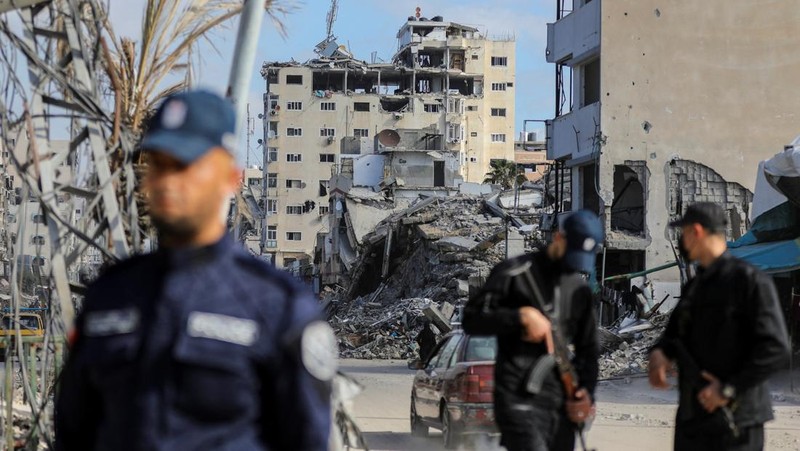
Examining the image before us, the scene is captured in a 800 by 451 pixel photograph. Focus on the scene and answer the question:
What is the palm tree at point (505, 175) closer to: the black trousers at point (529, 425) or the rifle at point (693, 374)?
the black trousers at point (529, 425)

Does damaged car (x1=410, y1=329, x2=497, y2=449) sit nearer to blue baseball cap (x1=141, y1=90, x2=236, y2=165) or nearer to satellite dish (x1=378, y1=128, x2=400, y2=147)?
blue baseball cap (x1=141, y1=90, x2=236, y2=165)

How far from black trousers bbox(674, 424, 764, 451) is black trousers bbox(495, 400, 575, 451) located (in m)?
0.71

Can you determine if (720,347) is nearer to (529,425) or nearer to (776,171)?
(529,425)

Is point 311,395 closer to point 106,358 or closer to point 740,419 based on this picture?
point 106,358

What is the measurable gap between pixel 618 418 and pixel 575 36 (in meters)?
27.2

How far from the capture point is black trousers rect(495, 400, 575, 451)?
247 inches

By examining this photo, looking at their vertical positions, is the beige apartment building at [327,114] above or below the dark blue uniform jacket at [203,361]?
above

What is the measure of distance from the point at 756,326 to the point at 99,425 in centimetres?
368

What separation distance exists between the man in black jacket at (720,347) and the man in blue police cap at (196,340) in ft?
11.0

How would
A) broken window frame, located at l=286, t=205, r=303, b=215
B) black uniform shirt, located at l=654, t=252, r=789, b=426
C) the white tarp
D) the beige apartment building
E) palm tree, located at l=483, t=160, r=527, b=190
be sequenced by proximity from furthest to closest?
broken window frame, located at l=286, t=205, r=303, b=215 < the beige apartment building < palm tree, located at l=483, t=160, r=527, b=190 < the white tarp < black uniform shirt, located at l=654, t=252, r=789, b=426

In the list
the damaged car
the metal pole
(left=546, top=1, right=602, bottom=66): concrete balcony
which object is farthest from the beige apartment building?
the metal pole

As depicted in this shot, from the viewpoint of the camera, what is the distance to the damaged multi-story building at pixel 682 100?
41156mm

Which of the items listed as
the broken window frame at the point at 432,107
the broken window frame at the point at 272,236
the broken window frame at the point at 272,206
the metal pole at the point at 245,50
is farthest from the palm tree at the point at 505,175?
the metal pole at the point at 245,50

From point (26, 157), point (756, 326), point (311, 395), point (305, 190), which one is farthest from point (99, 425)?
point (305, 190)
